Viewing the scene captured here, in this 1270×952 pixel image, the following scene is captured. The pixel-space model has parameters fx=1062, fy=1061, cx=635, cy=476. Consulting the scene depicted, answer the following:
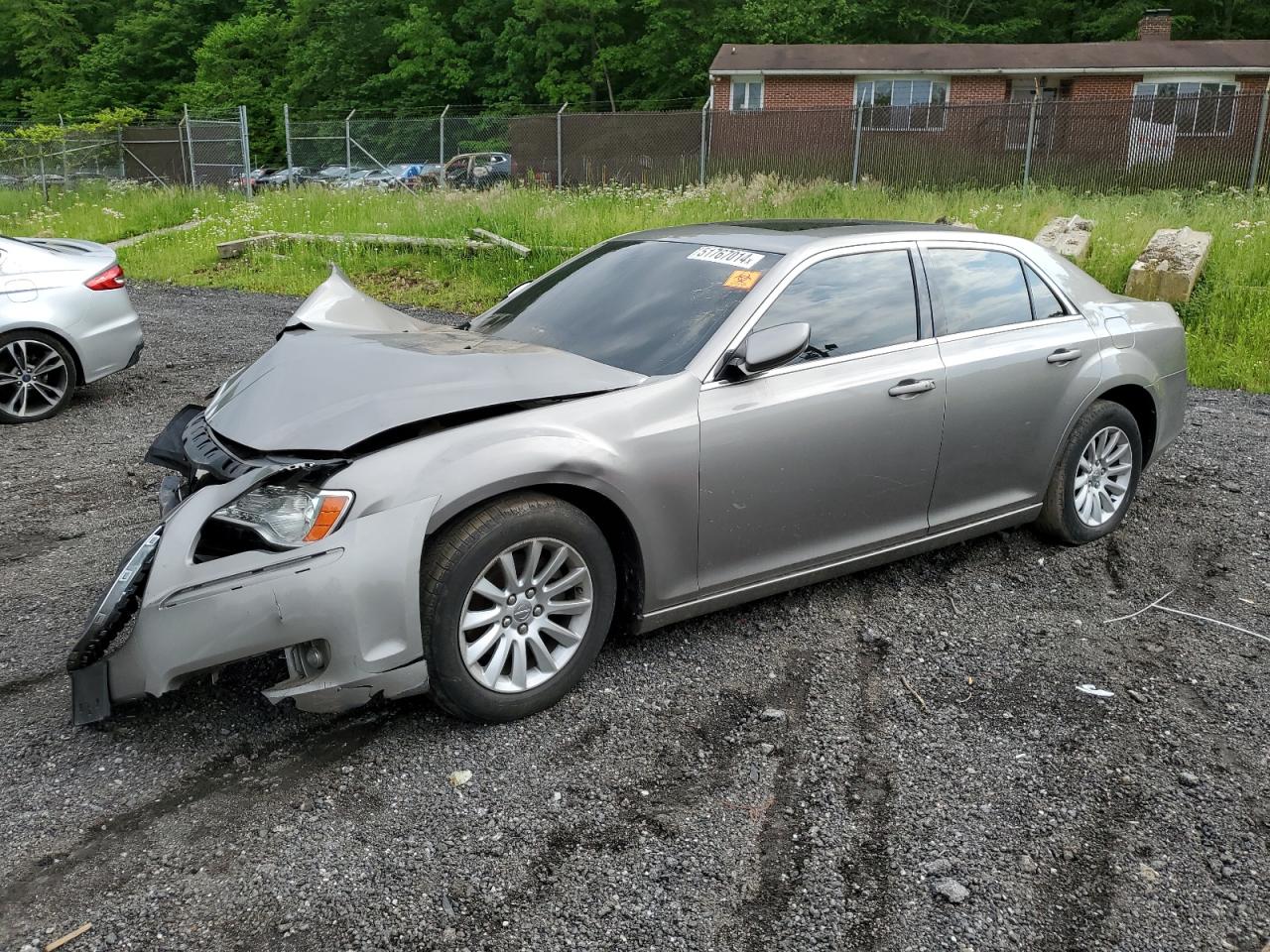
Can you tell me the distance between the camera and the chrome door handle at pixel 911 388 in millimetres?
4281

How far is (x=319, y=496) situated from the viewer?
10.6 ft

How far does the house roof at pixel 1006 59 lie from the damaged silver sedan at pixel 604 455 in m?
32.3

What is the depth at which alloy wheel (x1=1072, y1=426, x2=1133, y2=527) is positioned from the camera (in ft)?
17.0

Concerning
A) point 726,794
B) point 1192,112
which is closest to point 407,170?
point 1192,112

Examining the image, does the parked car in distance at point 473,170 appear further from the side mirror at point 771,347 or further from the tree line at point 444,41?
the tree line at point 444,41

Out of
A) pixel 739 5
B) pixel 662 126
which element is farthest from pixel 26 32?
pixel 662 126

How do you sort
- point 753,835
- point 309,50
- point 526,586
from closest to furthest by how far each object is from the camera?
point 753,835
point 526,586
point 309,50

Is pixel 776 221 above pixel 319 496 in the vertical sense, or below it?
above

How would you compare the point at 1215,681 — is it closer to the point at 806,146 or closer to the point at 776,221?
the point at 776,221

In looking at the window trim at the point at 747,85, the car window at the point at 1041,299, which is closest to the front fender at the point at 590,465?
the car window at the point at 1041,299

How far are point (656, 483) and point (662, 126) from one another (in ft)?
63.9

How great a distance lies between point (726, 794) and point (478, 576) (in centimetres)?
103

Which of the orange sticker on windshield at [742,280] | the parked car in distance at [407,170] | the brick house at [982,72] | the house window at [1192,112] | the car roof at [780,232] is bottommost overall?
the parked car in distance at [407,170]

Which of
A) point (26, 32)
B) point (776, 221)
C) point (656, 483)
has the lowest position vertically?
point (656, 483)
